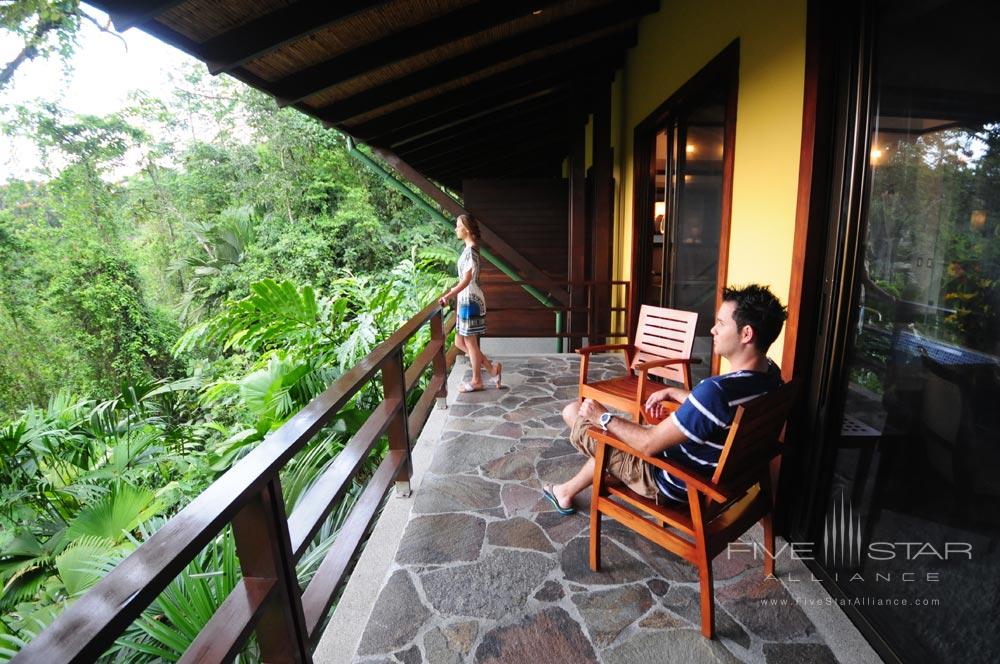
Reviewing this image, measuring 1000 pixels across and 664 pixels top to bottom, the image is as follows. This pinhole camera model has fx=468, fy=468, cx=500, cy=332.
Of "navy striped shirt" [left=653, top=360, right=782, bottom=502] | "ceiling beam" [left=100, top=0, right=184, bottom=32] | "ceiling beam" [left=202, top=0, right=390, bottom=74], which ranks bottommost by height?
"navy striped shirt" [left=653, top=360, right=782, bottom=502]

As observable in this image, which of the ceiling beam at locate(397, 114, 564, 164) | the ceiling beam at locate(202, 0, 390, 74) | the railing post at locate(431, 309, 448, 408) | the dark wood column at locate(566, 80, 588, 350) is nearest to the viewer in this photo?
the ceiling beam at locate(202, 0, 390, 74)

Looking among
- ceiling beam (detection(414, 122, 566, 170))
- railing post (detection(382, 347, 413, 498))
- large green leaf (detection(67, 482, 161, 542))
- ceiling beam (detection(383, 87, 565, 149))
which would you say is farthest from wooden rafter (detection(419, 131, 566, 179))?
large green leaf (detection(67, 482, 161, 542))

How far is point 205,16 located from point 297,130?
1186 centimetres

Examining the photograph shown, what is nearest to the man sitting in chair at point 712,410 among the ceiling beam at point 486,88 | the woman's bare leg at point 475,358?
the woman's bare leg at point 475,358

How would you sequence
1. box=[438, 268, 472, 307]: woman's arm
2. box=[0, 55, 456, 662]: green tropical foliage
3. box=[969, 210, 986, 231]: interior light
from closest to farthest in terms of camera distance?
box=[969, 210, 986, 231]: interior light, box=[0, 55, 456, 662]: green tropical foliage, box=[438, 268, 472, 307]: woman's arm

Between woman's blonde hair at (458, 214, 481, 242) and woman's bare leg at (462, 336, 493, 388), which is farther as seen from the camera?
woman's bare leg at (462, 336, 493, 388)

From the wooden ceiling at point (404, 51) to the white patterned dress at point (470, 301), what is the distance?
120cm

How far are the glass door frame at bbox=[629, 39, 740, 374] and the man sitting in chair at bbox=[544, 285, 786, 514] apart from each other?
1124 millimetres

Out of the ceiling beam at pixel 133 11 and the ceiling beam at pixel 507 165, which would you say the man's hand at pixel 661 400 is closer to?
the ceiling beam at pixel 133 11

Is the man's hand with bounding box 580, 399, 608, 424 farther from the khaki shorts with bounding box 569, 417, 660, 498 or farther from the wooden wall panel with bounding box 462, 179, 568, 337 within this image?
the wooden wall panel with bounding box 462, 179, 568, 337

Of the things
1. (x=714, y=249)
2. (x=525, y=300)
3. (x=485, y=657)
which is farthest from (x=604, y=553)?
(x=525, y=300)

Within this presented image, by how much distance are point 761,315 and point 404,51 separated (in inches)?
90.0

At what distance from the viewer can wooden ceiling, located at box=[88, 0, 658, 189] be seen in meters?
1.94

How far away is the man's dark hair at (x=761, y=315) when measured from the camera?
150cm
